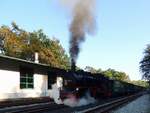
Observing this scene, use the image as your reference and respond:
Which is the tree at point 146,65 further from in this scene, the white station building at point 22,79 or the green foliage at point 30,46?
the white station building at point 22,79

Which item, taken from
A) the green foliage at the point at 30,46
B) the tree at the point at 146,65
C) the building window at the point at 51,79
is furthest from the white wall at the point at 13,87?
the tree at the point at 146,65

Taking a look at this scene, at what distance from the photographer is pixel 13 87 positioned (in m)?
34.5

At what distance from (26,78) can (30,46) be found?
34.6m

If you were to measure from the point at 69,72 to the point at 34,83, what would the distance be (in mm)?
13204

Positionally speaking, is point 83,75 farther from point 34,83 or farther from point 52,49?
point 52,49

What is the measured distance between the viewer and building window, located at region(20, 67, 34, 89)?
121 ft

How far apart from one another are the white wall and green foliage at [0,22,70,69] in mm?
28189

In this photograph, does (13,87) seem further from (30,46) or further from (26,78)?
(30,46)

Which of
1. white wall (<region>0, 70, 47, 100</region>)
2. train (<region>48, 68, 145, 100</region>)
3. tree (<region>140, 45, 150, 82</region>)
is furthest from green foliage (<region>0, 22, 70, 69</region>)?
train (<region>48, 68, 145, 100</region>)

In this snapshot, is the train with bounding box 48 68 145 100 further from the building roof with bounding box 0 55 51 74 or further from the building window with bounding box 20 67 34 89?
the building window with bounding box 20 67 34 89

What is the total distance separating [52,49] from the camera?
2968 inches

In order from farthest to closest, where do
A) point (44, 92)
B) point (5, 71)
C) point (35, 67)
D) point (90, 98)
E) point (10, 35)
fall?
point (10, 35) < point (44, 92) < point (35, 67) < point (5, 71) < point (90, 98)

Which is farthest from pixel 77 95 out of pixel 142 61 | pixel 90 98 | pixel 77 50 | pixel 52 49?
pixel 142 61

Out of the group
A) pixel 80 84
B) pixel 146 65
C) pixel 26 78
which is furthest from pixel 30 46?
pixel 80 84
